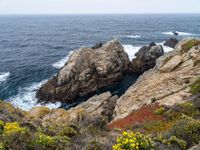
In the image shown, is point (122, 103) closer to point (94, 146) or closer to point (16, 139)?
point (94, 146)

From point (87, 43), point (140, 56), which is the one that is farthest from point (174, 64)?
point (87, 43)

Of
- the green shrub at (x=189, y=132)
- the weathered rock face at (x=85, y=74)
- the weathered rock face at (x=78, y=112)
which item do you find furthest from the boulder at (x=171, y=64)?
the green shrub at (x=189, y=132)

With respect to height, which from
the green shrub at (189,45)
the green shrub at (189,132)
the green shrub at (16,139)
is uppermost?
the green shrub at (16,139)

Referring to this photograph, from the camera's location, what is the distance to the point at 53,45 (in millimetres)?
97812

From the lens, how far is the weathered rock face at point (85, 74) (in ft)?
160

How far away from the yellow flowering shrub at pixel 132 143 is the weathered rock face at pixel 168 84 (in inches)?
652

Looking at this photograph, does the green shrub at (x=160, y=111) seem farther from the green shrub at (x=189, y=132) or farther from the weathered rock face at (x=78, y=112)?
the green shrub at (x=189, y=132)

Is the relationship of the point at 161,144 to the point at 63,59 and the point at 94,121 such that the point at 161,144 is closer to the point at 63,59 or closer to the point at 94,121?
the point at 94,121

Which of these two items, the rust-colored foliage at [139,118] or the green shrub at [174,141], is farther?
the rust-colored foliage at [139,118]

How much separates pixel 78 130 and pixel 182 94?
16.6 metres

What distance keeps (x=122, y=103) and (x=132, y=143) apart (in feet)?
78.9

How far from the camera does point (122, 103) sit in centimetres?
3488

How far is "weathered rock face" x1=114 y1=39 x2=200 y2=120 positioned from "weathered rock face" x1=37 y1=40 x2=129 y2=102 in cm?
1473

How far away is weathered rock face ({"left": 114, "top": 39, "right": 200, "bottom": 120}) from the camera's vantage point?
30.0 metres
